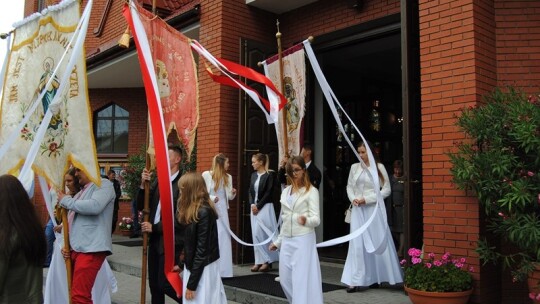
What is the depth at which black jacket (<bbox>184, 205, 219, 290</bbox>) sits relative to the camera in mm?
4219

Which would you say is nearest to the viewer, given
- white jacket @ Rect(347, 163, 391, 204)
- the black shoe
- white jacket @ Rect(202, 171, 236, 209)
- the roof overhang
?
the black shoe

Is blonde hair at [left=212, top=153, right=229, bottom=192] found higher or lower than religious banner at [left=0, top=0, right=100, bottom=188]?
lower

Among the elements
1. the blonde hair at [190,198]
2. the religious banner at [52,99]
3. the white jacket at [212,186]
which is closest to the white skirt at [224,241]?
the white jacket at [212,186]

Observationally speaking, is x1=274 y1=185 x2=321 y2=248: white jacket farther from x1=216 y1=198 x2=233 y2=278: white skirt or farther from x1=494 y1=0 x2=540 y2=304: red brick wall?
x1=494 y1=0 x2=540 y2=304: red brick wall

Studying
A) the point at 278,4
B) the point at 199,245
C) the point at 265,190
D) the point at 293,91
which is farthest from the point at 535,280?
the point at 278,4

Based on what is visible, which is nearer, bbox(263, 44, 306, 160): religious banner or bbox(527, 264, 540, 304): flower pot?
bbox(527, 264, 540, 304): flower pot

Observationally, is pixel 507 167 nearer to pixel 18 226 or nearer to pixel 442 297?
pixel 442 297

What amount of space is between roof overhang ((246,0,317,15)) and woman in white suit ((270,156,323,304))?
174 inches

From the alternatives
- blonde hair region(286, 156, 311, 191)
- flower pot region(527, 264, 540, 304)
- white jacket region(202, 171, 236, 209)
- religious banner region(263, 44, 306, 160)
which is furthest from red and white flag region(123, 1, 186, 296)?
flower pot region(527, 264, 540, 304)

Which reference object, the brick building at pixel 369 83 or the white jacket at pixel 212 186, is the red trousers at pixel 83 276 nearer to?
the white jacket at pixel 212 186

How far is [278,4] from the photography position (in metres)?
8.81

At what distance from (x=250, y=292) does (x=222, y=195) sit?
185 cm

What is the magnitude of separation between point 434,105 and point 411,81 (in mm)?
543

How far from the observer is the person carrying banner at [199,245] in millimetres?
4242
